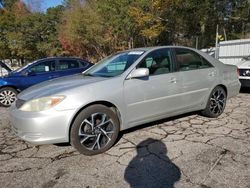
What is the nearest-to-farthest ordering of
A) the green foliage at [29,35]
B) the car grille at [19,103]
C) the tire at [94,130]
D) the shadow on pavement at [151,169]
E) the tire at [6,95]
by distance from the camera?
the shadow on pavement at [151,169] → the tire at [94,130] → the car grille at [19,103] → the tire at [6,95] → the green foliage at [29,35]

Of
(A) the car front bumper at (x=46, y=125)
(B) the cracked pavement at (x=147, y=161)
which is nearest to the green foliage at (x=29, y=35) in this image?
(B) the cracked pavement at (x=147, y=161)

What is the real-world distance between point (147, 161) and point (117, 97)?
1.01m

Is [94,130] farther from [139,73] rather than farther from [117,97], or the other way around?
[139,73]

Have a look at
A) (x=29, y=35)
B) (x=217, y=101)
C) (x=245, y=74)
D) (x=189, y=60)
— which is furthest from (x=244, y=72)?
(x=29, y=35)

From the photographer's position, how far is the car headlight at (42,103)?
346 centimetres

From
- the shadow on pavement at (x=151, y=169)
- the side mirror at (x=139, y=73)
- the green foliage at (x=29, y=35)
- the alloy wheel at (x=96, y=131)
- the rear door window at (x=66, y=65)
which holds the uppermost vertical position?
the green foliage at (x=29, y=35)

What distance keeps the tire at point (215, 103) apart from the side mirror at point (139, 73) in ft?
5.99

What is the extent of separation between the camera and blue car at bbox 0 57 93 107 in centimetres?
754

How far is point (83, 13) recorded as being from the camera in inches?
1029

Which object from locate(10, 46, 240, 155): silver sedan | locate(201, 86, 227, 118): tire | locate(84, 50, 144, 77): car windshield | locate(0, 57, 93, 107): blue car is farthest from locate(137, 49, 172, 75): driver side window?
locate(0, 57, 93, 107): blue car

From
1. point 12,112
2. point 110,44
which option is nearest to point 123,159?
point 12,112

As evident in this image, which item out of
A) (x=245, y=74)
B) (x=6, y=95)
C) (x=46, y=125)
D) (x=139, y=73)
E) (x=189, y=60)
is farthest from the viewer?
(x=6, y=95)

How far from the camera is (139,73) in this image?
3.95 metres

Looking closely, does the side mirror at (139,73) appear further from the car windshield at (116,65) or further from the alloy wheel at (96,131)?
the alloy wheel at (96,131)
